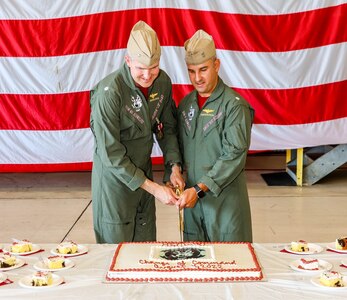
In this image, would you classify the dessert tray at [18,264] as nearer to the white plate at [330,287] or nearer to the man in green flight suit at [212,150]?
the man in green flight suit at [212,150]

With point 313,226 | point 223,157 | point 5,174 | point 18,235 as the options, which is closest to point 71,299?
point 223,157

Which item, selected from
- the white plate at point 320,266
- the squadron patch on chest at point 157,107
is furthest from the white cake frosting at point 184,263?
the squadron patch on chest at point 157,107

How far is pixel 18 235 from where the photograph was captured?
5.29 meters

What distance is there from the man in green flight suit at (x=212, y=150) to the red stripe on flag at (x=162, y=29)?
123 inches

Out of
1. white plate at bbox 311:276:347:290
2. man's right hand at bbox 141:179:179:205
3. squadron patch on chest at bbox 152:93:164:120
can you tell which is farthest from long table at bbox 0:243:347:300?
squadron patch on chest at bbox 152:93:164:120

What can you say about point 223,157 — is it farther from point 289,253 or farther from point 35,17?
point 35,17

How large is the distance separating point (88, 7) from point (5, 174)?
8.08 feet

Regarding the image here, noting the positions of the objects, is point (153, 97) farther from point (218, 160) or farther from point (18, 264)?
point (18, 264)

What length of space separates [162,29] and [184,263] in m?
4.15

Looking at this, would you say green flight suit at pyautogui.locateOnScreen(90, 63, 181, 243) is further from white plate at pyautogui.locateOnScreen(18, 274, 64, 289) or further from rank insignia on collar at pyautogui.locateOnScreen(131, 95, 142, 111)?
white plate at pyautogui.locateOnScreen(18, 274, 64, 289)

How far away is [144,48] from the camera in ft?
9.81

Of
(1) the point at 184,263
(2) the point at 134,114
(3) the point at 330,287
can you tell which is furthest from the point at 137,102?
(3) the point at 330,287

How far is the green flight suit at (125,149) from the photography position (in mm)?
3133

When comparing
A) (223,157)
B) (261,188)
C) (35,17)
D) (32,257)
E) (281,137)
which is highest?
(35,17)
